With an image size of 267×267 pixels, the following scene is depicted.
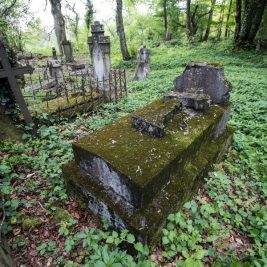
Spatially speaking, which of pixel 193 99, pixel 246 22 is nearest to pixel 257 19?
pixel 246 22

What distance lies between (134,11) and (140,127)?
29.4m

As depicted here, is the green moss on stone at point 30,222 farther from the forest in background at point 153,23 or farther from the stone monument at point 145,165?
the forest in background at point 153,23

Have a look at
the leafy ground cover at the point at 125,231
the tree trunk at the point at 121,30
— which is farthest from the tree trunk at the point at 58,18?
the leafy ground cover at the point at 125,231

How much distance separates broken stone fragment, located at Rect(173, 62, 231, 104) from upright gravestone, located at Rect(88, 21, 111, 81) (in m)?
3.64

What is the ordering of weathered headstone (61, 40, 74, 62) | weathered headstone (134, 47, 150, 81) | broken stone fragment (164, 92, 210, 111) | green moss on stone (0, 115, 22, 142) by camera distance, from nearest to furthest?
1. broken stone fragment (164, 92, 210, 111)
2. green moss on stone (0, 115, 22, 142)
3. weathered headstone (134, 47, 150, 81)
4. weathered headstone (61, 40, 74, 62)

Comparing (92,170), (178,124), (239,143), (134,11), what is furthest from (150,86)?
(134,11)

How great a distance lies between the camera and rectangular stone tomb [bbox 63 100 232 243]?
2102 millimetres

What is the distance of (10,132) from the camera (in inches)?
150

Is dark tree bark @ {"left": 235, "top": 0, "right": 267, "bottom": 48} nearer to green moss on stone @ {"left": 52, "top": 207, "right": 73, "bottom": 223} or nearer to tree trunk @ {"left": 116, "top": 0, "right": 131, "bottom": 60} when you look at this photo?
tree trunk @ {"left": 116, "top": 0, "right": 131, "bottom": 60}

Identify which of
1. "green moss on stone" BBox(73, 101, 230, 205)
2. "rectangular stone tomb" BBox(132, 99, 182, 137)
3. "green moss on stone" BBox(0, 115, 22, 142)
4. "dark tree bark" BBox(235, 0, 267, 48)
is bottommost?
"green moss on stone" BBox(0, 115, 22, 142)

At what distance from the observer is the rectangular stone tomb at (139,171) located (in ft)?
6.89

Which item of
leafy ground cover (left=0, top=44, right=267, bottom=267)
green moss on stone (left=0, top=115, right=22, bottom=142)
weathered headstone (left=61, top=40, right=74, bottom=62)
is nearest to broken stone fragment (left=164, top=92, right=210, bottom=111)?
leafy ground cover (left=0, top=44, right=267, bottom=267)

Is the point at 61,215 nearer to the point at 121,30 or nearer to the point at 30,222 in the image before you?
the point at 30,222

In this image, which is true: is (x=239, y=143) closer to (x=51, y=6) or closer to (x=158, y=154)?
(x=158, y=154)
